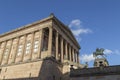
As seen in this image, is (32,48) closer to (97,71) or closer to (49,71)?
(49,71)

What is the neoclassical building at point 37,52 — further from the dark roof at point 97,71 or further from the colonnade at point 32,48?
the dark roof at point 97,71

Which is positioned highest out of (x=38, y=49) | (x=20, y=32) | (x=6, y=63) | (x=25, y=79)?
(x=20, y=32)

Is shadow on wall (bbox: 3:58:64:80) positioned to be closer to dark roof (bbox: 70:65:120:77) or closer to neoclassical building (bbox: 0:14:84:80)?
neoclassical building (bbox: 0:14:84:80)

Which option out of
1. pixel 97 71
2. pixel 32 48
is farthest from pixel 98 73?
pixel 32 48

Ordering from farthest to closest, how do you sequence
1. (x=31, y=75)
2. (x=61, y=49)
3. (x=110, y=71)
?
(x=61, y=49)
(x=31, y=75)
(x=110, y=71)

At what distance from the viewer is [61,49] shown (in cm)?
3400

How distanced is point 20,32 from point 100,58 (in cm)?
1892

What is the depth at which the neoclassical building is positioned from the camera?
93.4 ft

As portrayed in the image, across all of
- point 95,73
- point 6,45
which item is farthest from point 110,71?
point 6,45

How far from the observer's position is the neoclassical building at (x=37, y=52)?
93.4ft

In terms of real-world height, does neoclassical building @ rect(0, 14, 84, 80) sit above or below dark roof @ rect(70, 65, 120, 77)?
above

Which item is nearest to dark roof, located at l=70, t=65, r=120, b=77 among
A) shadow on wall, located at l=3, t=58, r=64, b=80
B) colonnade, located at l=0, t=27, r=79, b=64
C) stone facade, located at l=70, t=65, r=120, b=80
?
stone facade, located at l=70, t=65, r=120, b=80

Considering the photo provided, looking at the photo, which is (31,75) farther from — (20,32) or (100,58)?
(100,58)

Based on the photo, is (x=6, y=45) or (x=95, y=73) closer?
(x=95, y=73)
